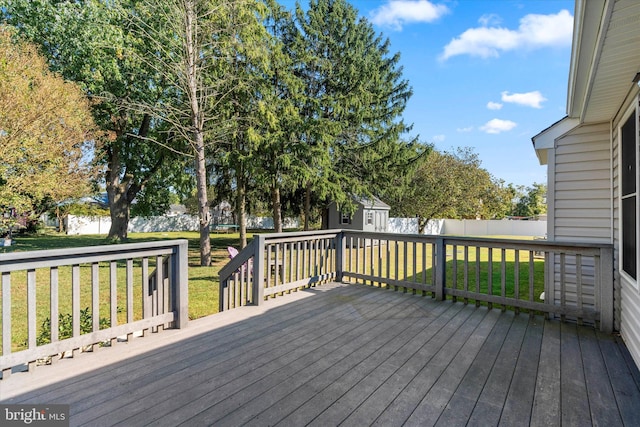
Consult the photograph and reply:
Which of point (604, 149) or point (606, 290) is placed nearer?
point (606, 290)

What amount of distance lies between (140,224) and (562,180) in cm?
2915

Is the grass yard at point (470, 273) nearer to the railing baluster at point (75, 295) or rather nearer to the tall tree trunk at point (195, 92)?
the railing baluster at point (75, 295)

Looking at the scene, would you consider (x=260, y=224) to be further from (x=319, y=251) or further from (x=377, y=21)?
(x=319, y=251)

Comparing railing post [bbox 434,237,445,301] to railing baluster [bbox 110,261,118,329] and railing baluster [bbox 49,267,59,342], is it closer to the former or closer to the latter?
railing baluster [bbox 110,261,118,329]

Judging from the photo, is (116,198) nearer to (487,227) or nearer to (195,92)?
(195,92)

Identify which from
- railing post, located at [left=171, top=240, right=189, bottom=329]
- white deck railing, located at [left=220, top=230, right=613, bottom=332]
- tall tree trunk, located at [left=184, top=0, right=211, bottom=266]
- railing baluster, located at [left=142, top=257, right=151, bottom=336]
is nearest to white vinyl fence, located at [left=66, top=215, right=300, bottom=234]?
tall tree trunk, located at [left=184, top=0, right=211, bottom=266]

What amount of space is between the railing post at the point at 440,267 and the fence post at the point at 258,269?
7.69 feet

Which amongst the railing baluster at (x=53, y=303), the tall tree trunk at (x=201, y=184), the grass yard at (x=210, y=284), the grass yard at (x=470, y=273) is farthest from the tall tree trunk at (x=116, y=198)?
the railing baluster at (x=53, y=303)

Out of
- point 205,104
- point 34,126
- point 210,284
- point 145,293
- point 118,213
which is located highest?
point 205,104

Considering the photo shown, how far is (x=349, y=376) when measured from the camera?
7.54 ft

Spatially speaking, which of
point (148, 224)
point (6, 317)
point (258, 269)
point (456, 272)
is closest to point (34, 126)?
point (258, 269)

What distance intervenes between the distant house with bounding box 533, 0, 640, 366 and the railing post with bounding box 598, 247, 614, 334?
0.07 metres

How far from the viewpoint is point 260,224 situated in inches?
1346

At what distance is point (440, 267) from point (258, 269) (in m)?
2.44
